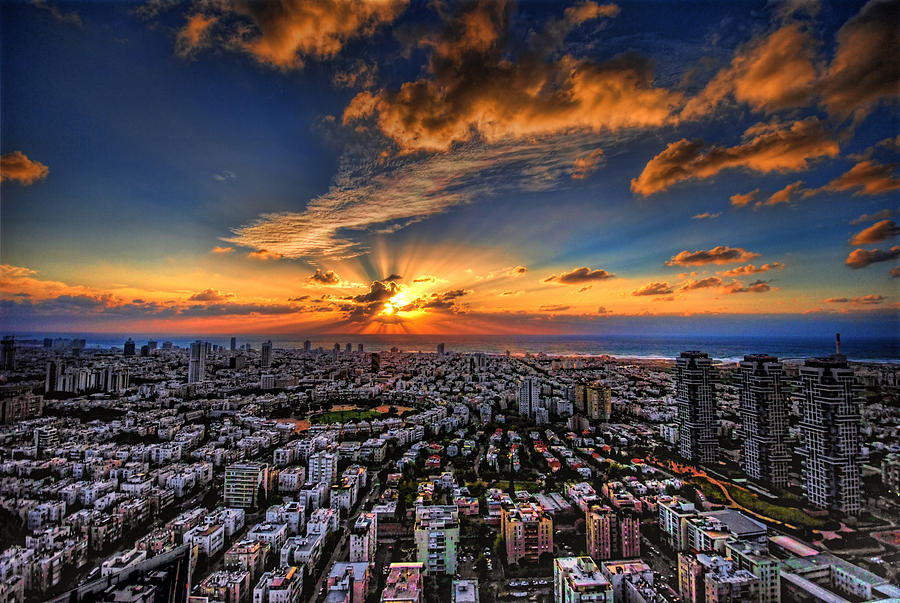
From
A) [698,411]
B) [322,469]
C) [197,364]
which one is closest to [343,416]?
[322,469]

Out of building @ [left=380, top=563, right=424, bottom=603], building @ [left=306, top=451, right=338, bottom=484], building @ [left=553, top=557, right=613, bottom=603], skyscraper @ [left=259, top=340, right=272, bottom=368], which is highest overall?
skyscraper @ [left=259, top=340, right=272, bottom=368]

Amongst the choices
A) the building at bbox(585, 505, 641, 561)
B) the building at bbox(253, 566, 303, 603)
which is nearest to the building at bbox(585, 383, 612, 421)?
the building at bbox(585, 505, 641, 561)

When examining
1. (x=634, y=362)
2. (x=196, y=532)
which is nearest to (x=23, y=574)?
(x=196, y=532)

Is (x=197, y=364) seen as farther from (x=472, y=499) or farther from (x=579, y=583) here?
(x=579, y=583)

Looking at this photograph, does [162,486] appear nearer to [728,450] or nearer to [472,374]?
[728,450]

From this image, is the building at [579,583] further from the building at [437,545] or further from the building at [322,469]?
the building at [322,469]

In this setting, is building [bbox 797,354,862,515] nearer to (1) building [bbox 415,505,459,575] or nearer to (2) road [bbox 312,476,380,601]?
(1) building [bbox 415,505,459,575]
